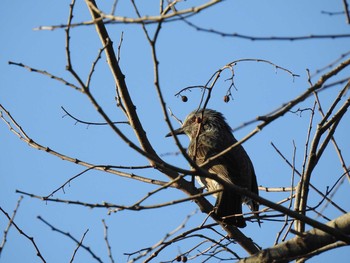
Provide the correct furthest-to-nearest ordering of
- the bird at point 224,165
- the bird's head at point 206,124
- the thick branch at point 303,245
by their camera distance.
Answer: the bird's head at point 206,124 < the bird at point 224,165 < the thick branch at point 303,245

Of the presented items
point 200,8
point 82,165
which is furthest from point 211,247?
point 200,8

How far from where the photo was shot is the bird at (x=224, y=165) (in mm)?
5750

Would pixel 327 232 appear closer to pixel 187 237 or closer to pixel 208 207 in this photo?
pixel 187 237

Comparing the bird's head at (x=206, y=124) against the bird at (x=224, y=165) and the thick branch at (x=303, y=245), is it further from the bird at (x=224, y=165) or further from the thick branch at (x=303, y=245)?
the thick branch at (x=303, y=245)

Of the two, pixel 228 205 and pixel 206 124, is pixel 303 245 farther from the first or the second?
pixel 206 124

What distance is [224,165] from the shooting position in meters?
6.69

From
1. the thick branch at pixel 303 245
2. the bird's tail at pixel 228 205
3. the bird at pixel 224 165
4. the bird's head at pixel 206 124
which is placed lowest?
the thick branch at pixel 303 245

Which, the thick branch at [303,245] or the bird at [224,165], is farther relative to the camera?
the bird at [224,165]

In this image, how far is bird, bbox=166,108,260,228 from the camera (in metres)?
5.75

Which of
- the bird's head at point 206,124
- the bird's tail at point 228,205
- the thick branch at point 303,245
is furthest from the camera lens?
the bird's head at point 206,124

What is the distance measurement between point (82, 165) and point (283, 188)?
2.14m

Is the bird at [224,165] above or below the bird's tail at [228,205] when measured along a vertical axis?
above

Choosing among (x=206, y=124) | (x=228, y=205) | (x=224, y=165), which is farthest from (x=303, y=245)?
(x=206, y=124)

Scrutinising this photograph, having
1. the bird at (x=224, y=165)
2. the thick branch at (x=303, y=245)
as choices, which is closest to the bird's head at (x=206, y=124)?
the bird at (x=224, y=165)
